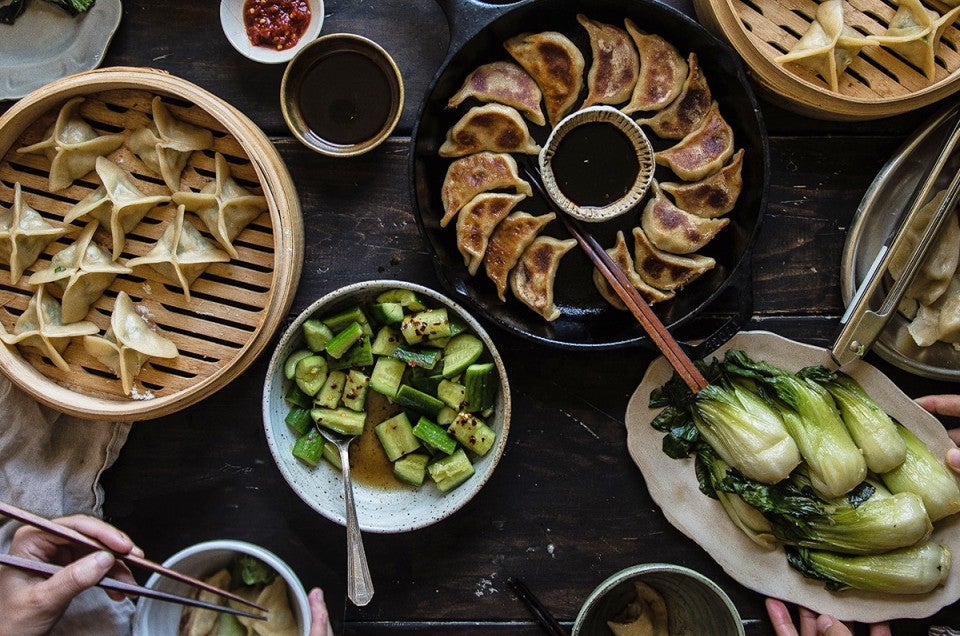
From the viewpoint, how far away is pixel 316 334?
262 cm

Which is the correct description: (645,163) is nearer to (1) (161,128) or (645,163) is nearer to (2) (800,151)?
(2) (800,151)

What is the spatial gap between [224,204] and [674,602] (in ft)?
7.13

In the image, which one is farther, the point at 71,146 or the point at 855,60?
the point at 855,60

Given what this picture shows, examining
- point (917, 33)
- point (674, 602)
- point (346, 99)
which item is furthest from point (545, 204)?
point (674, 602)

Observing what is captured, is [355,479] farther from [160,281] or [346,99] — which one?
[346,99]

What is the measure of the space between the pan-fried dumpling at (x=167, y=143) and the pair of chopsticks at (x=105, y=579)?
3.87ft

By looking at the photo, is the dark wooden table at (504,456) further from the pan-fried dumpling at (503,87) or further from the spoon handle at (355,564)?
the spoon handle at (355,564)

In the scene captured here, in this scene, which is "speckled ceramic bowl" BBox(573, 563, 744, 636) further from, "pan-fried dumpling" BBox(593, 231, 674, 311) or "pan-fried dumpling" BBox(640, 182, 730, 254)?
"pan-fried dumpling" BBox(640, 182, 730, 254)

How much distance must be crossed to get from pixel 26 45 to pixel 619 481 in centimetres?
280

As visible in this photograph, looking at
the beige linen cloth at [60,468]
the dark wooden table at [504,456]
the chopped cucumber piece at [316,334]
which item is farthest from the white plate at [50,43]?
the chopped cucumber piece at [316,334]

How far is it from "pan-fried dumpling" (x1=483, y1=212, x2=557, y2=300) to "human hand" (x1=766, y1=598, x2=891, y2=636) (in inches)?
62.3

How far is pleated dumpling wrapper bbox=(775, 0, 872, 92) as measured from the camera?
102 inches

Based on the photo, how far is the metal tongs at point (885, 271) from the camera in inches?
98.0

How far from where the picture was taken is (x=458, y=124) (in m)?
2.71
